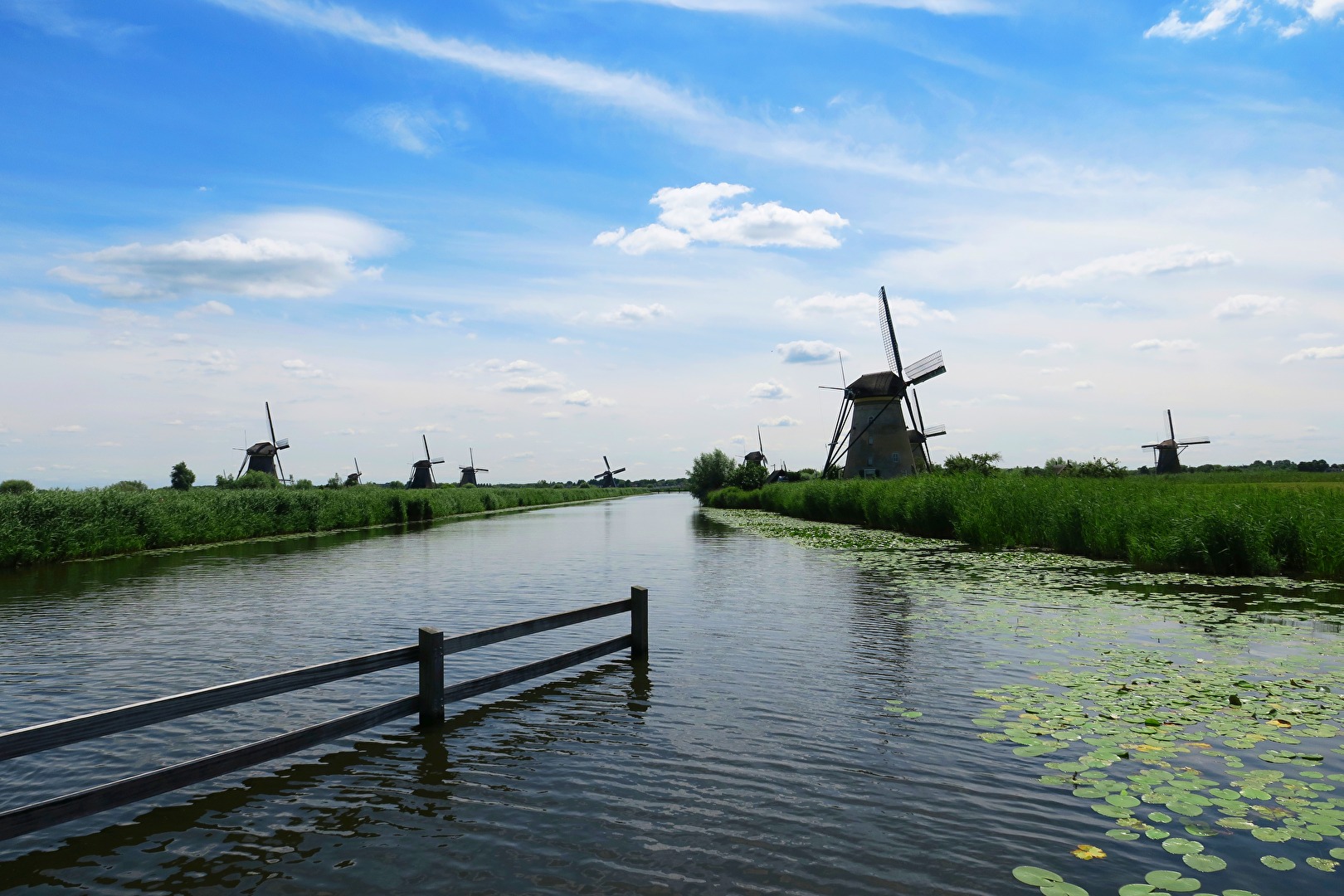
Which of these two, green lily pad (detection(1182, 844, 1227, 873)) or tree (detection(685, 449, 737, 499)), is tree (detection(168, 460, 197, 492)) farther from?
green lily pad (detection(1182, 844, 1227, 873))

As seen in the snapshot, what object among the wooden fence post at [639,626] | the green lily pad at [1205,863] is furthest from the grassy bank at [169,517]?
the green lily pad at [1205,863]

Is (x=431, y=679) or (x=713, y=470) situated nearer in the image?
(x=431, y=679)

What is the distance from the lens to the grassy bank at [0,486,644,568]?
26641mm

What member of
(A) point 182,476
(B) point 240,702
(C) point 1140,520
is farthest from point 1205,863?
(A) point 182,476

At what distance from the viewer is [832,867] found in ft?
17.7

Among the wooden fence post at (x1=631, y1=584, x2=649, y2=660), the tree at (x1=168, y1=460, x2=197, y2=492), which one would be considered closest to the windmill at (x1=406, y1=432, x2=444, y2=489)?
the tree at (x1=168, y1=460, x2=197, y2=492)

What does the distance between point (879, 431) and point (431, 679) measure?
2042 inches

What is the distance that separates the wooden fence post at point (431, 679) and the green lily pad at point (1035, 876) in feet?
19.1

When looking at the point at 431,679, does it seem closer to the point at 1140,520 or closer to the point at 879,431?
the point at 1140,520

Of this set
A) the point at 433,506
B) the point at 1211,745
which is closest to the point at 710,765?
the point at 1211,745

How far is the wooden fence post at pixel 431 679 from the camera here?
8.50 m

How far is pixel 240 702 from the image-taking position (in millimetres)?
6434

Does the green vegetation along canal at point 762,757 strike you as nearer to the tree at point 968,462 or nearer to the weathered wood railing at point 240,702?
the weathered wood railing at point 240,702

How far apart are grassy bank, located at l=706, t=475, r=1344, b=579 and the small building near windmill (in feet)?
58.5
